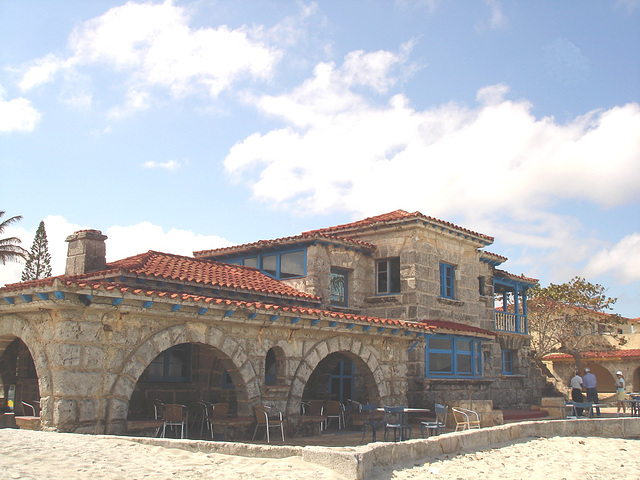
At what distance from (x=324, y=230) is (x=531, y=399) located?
1056 cm

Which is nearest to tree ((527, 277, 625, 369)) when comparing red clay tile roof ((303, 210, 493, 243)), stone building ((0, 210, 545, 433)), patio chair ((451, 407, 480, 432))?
stone building ((0, 210, 545, 433))

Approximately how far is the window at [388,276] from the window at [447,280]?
1.68 meters

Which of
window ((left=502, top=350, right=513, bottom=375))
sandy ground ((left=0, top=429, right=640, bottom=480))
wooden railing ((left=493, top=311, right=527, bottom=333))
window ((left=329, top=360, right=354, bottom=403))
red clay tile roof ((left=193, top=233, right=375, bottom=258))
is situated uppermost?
red clay tile roof ((left=193, top=233, right=375, bottom=258))

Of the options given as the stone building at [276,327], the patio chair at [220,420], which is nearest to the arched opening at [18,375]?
the stone building at [276,327]

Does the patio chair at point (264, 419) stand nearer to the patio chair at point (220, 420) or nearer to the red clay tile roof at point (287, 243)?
the patio chair at point (220, 420)

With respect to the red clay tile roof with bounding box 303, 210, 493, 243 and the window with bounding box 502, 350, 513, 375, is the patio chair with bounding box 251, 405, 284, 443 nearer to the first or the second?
the red clay tile roof with bounding box 303, 210, 493, 243

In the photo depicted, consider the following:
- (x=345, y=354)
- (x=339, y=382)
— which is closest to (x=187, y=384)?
(x=345, y=354)

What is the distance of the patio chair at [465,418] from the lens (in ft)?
42.7

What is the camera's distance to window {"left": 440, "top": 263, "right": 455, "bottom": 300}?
19.2m

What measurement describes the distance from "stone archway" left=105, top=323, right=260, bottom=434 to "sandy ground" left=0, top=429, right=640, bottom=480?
Result: 1326 millimetres

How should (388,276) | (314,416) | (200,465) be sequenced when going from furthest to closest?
(388,276), (314,416), (200,465)

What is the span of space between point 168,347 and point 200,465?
352 centimetres

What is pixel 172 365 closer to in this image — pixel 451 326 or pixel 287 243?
pixel 287 243

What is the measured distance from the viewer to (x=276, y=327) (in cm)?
1234
